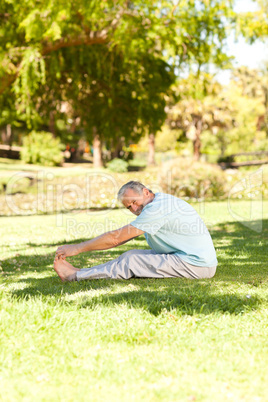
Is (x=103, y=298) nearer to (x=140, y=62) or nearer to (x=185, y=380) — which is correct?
Result: (x=185, y=380)

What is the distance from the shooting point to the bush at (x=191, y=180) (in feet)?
59.5

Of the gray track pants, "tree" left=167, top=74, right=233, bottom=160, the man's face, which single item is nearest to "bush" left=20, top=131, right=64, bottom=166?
"tree" left=167, top=74, right=233, bottom=160

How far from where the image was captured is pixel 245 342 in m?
3.35

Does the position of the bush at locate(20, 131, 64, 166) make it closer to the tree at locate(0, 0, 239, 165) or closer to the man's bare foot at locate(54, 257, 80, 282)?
the tree at locate(0, 0, 239, 165)

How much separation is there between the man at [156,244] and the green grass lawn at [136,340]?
0.15 metres

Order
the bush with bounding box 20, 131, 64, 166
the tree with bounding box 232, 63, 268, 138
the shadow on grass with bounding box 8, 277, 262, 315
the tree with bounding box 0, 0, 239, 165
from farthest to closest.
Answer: the tree with bounding box 232, 63, 268, 138 → the bush with bounding box 20, 131, 64, 166 → the tree with bounding box 0, 0, 239, 165 → the shadow on grass with bounding box 8, 277, 262, 315

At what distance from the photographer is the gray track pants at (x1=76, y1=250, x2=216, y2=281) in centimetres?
504

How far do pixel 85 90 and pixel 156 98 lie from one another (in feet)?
9.77

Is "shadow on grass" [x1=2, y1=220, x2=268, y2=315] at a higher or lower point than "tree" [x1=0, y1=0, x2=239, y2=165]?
lower

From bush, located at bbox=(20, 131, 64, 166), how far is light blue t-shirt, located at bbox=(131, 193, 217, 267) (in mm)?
29483

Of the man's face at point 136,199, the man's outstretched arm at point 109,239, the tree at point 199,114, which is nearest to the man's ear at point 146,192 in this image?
the man's face at point 136,199

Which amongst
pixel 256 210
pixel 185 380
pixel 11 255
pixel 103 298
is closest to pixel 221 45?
pixel 256 210

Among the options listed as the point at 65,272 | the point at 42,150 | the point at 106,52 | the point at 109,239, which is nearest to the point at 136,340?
the point at 109,239

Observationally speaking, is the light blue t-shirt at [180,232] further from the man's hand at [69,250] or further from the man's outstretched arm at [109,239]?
the man's hand at [69,250]
